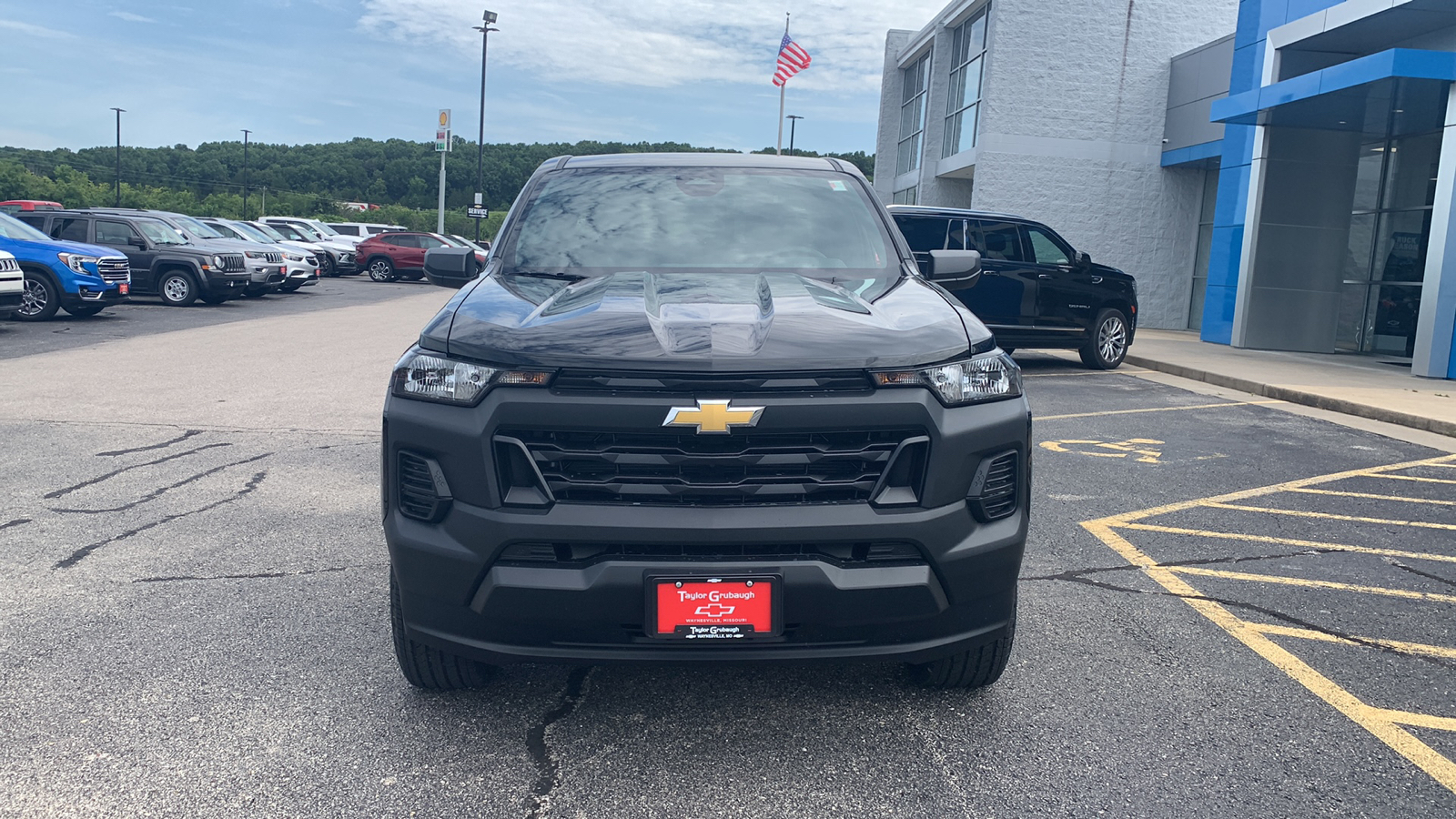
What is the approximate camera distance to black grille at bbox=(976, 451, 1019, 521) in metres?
2.79

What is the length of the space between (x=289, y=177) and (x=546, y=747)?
312 feet

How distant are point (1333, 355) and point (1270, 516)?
13.5 meters

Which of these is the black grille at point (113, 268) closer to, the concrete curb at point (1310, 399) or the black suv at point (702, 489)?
the concrete curb at point (1310, 399)

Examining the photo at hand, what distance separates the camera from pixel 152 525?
520cm

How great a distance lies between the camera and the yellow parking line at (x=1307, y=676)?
3.02 metres

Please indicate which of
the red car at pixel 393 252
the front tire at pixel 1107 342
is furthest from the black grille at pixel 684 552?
the red car at pixel 393 252

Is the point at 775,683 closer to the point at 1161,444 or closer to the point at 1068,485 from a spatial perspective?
the point at 1068,485

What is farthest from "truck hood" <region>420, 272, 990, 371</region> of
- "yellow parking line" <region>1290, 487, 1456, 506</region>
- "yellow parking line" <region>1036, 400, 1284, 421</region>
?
"yellow parking line" <region>1036, 400, 1284, 421</region>

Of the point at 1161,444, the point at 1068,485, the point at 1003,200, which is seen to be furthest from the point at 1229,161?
the point at 1068,485

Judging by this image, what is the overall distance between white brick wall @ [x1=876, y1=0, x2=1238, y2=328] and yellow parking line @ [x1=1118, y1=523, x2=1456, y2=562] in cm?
1940

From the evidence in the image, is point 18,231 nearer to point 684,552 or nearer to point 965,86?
point 684,552

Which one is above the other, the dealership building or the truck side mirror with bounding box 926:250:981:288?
the dealership building

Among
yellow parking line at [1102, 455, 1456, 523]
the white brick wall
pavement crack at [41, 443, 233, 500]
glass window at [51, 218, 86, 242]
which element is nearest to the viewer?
pavement crack at [41, 443, 233, 500]

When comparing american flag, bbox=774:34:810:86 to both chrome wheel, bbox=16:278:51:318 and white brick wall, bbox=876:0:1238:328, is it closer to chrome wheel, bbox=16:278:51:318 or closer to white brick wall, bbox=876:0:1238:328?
white brick wall, bbox=876:0:1238:328
